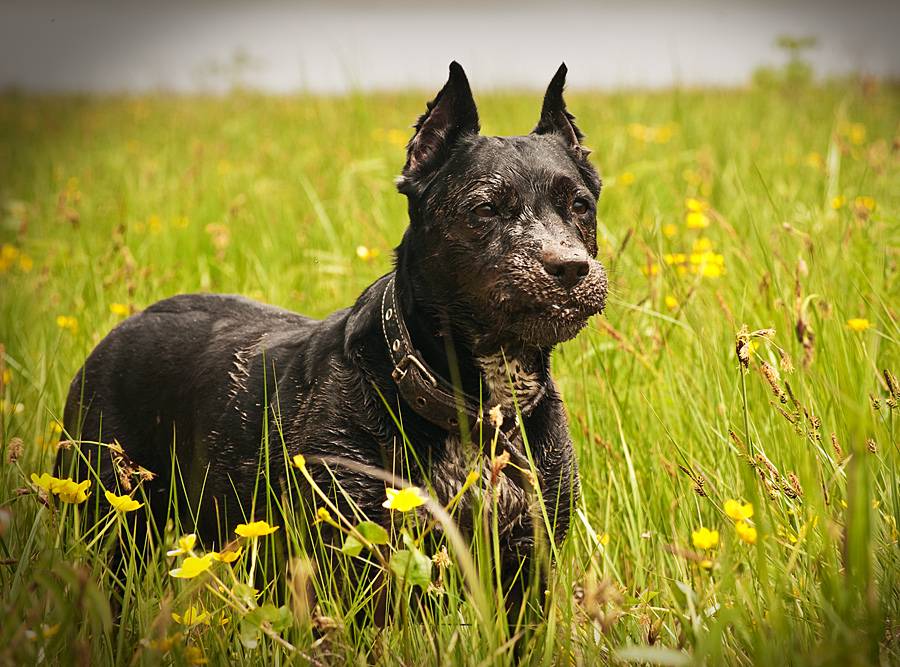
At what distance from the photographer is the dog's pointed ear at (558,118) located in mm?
2951

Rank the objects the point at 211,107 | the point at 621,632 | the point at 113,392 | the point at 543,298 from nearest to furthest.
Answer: the point at 621,632 → the point at 543,298 → the point at 113,392 → the point at 211,107

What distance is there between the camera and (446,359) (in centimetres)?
254

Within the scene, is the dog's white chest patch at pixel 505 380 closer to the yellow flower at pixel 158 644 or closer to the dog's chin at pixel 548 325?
the dog's chin at pixel 548 325

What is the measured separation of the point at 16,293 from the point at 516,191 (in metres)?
3.97

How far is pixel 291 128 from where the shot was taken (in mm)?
10555

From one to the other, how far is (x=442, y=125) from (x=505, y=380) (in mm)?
950

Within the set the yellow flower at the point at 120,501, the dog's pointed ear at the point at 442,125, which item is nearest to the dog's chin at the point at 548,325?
the dog's pointed ear at the point at 442,125

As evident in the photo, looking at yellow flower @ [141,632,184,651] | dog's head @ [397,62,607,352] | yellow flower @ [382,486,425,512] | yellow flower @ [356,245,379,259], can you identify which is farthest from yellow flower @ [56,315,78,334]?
yellow flower @ [382,486,425,512]

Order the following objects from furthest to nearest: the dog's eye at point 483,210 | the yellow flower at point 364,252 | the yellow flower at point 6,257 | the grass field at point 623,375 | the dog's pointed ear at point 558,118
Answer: the yellow flower at point 6,257, the yellow flower at point 364,252, the dog's pointed ear at point 558,118, the dog's eye at point 483,210, the grass field at point 623,375

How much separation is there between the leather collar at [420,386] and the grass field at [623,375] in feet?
1.41

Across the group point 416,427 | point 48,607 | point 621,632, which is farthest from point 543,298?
point 48,607

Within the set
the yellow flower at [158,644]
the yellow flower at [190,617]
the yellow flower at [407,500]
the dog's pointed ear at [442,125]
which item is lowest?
the yellow flower at [190,617]

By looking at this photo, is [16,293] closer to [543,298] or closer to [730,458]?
[543,298]

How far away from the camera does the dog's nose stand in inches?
90.3
